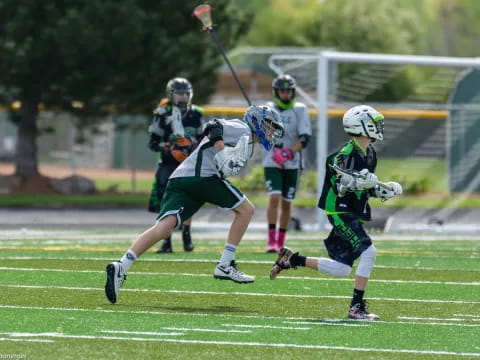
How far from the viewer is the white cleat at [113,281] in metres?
10.1

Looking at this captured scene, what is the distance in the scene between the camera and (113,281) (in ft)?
33.3

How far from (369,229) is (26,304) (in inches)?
434

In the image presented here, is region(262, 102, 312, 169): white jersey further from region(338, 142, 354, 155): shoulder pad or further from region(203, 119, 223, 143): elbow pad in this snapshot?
region(338, 142, 354, 155): shoulder pad

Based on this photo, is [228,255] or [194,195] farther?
[228,255]

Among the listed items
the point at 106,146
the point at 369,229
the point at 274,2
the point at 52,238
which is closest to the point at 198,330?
the point at 52,238

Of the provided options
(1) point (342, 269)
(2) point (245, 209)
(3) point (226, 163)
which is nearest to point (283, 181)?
(2) point (245, 209)

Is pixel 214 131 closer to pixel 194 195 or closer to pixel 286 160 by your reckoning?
pixel 194 195

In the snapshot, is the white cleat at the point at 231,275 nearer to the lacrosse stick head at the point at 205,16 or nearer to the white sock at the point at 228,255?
the white sock at the point at 228,255

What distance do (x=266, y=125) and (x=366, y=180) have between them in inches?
59.1

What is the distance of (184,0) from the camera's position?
1121 inches

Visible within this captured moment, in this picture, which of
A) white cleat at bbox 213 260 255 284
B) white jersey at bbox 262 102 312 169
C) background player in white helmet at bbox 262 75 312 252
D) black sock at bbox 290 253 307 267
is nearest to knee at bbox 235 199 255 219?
white cleat at bbox 213 260 255 284

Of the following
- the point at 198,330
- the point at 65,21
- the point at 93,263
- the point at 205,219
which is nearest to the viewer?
the point at 198,330

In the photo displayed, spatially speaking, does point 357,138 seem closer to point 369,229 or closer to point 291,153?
point 291,153

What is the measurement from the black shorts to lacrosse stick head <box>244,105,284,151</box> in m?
1.22
